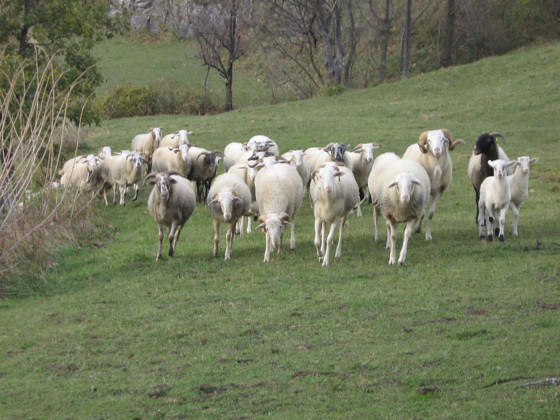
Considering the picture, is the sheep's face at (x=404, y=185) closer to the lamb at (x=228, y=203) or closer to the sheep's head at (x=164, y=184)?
the lamb at (x=228, y=203)

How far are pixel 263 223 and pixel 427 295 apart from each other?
4001 millimetres

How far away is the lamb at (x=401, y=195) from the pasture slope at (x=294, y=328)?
21.0 inches

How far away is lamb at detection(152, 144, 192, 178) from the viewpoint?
21.7 meters

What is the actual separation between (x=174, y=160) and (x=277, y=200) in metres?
7.00

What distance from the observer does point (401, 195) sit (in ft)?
45.2

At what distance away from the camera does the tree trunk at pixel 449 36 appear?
46.6 metres

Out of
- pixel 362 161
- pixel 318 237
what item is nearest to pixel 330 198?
pixel 318 237

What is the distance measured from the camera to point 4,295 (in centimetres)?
1356

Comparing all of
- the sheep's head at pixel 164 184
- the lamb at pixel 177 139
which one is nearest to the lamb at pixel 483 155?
the sheep's head at pixel 164 184

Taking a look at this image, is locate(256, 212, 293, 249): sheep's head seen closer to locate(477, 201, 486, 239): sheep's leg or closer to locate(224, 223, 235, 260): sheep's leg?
locate(224, 223, 235, 260): sheep's leg

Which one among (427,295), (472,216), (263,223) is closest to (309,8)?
(472,216)

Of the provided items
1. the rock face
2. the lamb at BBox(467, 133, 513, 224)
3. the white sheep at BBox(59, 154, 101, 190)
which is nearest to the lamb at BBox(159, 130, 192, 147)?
the white sheep at BBox(59, 154, 101, 190)

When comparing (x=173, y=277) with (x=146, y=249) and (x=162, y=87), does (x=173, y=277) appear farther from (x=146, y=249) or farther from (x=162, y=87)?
(x=162, y=87)

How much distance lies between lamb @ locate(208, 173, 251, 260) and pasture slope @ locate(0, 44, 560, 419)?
50cm
